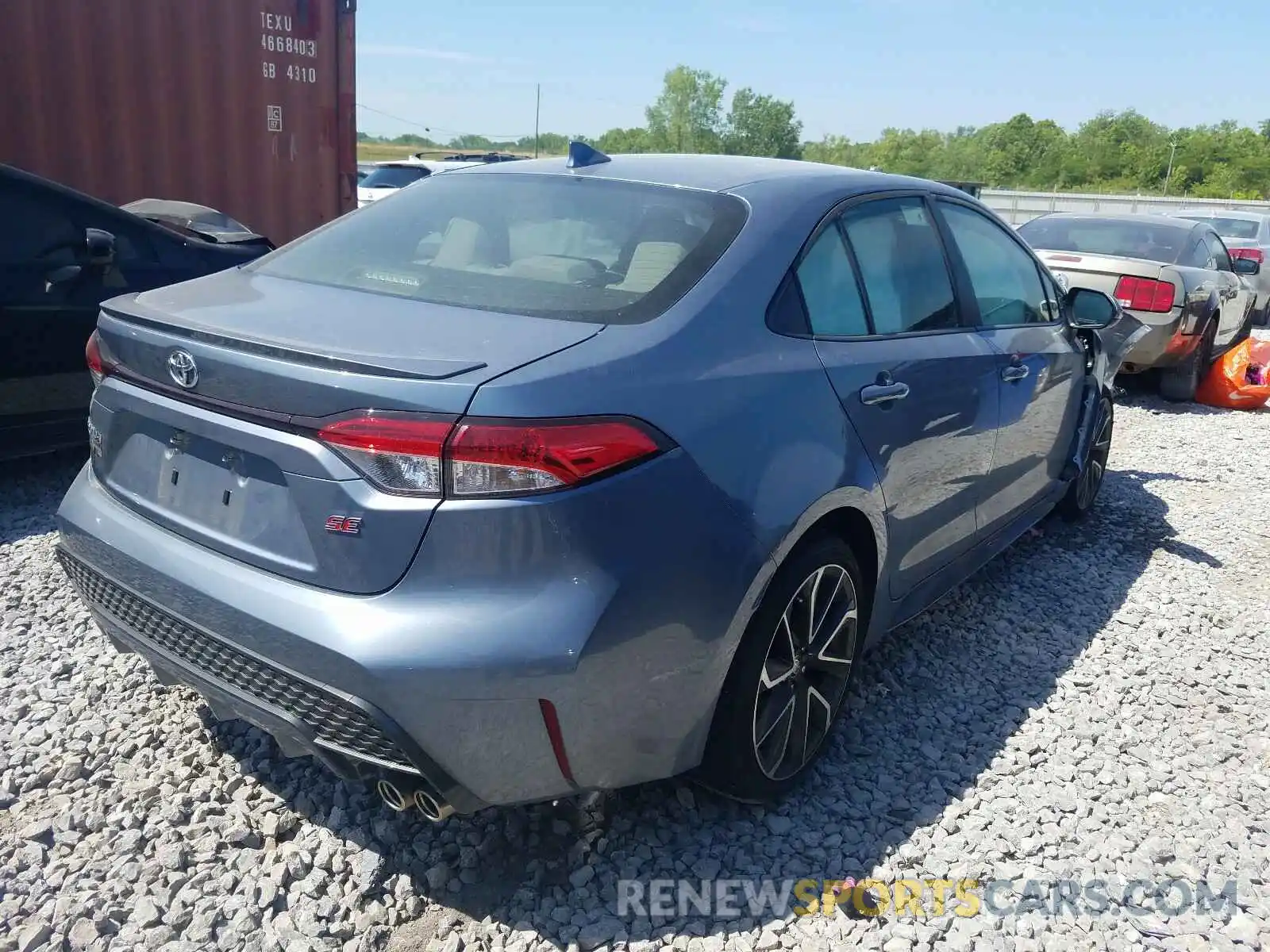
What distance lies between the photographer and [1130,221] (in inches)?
365

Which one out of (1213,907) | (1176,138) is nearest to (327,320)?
(1213,907)

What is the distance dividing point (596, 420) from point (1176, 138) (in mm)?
76220

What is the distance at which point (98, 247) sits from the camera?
474 cm

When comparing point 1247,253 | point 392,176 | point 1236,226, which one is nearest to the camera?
point 1247,253

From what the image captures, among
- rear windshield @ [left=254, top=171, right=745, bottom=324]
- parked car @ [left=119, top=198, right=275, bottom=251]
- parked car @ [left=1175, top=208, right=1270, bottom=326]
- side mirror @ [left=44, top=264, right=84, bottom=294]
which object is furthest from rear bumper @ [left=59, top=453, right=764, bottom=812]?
parked car @ [left=1175, top=208, right=1270, bottom=326]

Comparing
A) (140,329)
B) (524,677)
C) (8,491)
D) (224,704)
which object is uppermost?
(140,329)

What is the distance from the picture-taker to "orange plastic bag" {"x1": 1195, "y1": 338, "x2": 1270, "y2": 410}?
28.0 ft

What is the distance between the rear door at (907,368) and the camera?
2738 millimetres

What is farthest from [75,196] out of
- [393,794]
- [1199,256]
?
[1199,256]

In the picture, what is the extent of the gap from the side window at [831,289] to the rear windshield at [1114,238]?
6.62m

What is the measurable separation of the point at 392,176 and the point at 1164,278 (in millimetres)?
12801

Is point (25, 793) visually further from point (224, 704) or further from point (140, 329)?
point (140, 329)

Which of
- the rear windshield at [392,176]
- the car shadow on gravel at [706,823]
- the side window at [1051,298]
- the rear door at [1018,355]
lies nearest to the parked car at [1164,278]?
the side window at [1051,298]

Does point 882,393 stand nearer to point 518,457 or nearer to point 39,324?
point 518,457
